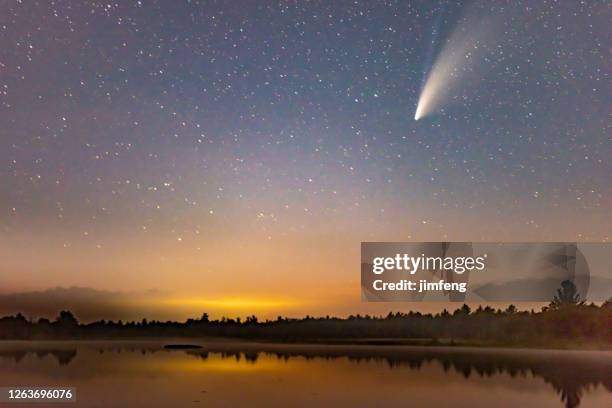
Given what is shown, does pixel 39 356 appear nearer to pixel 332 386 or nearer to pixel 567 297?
pixel 332 386

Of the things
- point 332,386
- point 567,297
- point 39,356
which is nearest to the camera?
point 332,386

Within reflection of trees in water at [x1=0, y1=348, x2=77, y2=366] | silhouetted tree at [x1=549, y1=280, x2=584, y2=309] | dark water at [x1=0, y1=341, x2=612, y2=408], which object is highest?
silhouetted tree at [x1=549, y1=280, x2=584, y2=309]

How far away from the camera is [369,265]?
2566cm

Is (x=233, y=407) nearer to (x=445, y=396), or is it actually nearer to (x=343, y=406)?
(x=343, y=406)

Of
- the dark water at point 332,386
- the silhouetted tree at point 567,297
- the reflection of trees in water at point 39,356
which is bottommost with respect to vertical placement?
the reflection of trees in water at point 39,356

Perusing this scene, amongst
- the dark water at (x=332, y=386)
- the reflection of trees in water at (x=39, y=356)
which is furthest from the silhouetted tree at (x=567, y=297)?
the reflection of trees in water at (x=39, y=356)

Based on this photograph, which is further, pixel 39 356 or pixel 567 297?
pixel 39 356

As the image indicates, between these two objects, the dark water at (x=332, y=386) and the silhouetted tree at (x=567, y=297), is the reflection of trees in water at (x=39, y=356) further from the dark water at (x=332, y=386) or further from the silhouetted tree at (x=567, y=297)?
the silhouetted tree at (x=567, y=297)

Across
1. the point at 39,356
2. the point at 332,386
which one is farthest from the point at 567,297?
the point at 39,356

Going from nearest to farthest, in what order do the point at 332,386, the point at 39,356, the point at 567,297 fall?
the point at 332,386 < the point at 567,297 < the point at 39,356

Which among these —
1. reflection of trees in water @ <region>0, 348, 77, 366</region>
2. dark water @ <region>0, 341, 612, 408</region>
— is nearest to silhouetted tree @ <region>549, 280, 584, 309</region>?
dark water @ <region>0, 341, 612, 408</region>

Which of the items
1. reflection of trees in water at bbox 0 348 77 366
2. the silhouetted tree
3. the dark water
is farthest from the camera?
reflection of trees in water at bbox 0 348 77 366

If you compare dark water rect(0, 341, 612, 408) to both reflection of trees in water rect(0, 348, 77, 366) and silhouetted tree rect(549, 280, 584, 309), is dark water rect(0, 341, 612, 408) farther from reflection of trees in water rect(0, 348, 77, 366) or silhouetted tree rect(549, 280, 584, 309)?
reflection of trees in water rect(0, 348, 77, 366)

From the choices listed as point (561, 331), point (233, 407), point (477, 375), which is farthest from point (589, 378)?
point (561, 331)
